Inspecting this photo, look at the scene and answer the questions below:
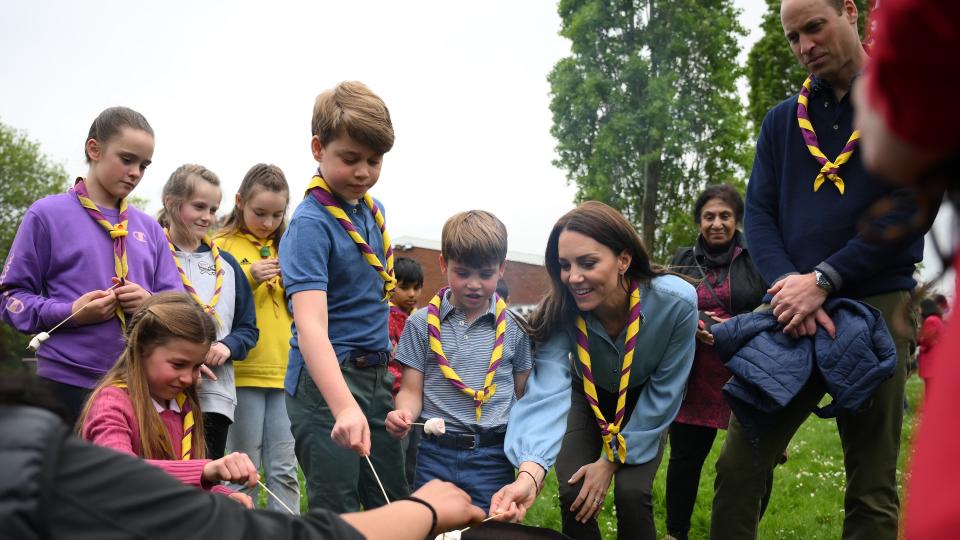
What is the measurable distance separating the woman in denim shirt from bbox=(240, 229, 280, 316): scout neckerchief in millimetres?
1879

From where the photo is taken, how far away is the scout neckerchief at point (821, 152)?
3.26 meters

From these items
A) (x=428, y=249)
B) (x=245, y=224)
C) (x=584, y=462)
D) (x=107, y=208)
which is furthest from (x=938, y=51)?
(x=428, y=249)

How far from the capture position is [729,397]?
3320mm

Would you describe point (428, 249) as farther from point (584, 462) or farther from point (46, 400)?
point (46, 400)

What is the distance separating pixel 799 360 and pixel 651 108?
2535 cm

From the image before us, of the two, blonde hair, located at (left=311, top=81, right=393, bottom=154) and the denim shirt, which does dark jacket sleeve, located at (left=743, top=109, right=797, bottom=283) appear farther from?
blonde hair, located at (left=311, top=81, right=393, bottom=154)

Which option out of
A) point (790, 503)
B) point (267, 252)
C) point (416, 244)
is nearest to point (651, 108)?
point (416, 244)

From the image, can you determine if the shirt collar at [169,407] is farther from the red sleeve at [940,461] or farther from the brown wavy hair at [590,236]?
the red sleeve at [940,461]

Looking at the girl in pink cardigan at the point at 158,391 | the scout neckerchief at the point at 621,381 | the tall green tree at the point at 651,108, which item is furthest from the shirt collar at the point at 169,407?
the tall green tree at the point at 651,108

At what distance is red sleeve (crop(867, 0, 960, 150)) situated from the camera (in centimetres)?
100

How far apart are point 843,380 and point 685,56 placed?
1086 inches

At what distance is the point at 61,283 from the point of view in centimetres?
385

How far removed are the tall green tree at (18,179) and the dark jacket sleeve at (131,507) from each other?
35.0 metres

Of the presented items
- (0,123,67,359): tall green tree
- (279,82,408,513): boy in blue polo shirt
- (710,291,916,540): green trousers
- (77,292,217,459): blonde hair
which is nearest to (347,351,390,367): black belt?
(279,82,408,513): boy in blue polo shirt
